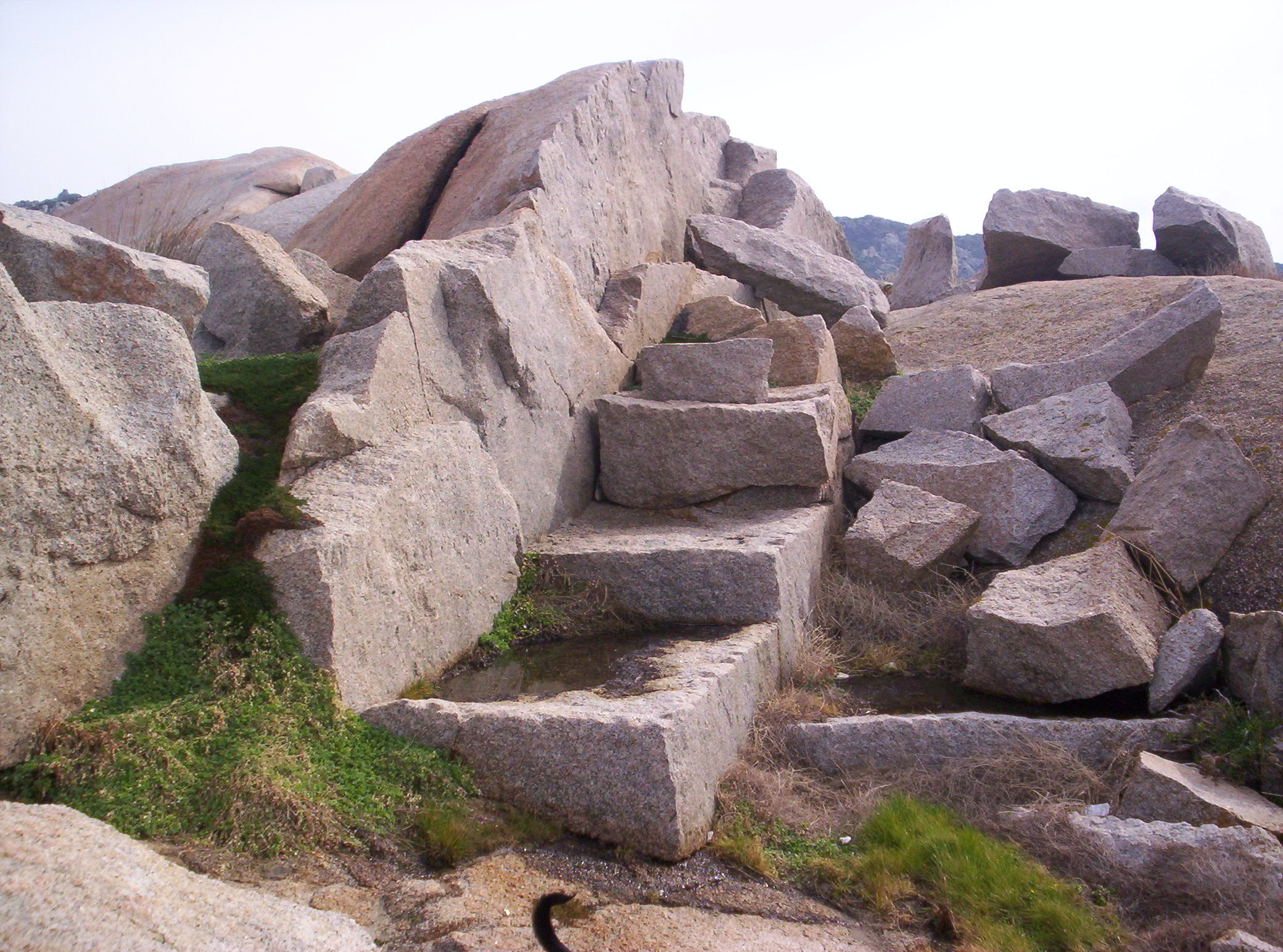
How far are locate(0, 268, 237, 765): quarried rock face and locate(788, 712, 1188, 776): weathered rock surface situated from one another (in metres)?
2.59

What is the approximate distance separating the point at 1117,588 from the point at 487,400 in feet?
10.5

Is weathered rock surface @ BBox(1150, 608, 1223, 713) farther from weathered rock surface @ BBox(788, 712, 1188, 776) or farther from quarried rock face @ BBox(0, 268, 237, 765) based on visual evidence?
quarried rock face @ BBox(0, 268, 237, 765)

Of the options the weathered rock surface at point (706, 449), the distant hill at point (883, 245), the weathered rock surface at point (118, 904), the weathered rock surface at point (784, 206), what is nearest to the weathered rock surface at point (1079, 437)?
the weathered rock surface at point (706, 449)

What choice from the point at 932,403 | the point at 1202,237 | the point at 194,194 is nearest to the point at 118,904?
the point at 932,403

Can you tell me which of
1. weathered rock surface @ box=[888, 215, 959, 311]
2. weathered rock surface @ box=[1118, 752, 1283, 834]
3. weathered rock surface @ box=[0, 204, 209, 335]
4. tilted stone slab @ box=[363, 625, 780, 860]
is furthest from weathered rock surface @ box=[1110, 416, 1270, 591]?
weathered rock surface @ box=[888, 215, 959, 311]

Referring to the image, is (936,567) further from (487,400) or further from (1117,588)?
(487,400)

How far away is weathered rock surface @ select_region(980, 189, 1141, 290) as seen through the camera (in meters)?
11.8

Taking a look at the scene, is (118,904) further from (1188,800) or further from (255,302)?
(255,302)

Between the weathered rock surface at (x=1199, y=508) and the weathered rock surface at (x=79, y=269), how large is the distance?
4.91 m

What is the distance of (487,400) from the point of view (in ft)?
16.8

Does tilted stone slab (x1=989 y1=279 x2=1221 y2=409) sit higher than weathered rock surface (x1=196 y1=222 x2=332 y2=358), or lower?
lower

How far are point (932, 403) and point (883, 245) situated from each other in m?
37.2

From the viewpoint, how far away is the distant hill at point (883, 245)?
38.5 metres

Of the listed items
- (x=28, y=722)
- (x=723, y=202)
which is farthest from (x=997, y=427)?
(x=28, y=722)
